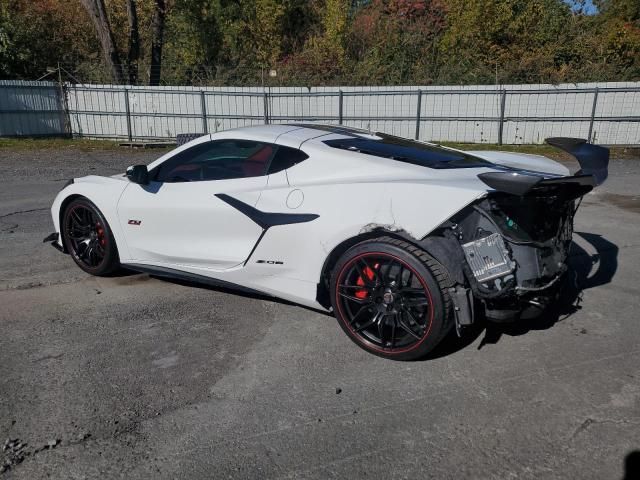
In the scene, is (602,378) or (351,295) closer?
(602,378)

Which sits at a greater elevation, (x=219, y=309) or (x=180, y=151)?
(x=180, y=151)

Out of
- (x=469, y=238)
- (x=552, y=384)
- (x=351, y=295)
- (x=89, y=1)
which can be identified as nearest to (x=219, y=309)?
(x=351, y=295)

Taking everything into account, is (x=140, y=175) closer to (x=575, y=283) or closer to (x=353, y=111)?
(x=575, y=283)

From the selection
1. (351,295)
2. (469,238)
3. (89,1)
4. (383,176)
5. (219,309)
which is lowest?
(219,309)

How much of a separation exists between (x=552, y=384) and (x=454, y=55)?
24.6 metres

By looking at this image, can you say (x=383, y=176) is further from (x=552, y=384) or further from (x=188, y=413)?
(x=188, y=413)

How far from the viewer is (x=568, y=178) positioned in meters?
3.21

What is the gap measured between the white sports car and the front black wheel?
0.09 ft

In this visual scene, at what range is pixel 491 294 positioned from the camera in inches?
127

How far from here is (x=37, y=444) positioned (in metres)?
2.63

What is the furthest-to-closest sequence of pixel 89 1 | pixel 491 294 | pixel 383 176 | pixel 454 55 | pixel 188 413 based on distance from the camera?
pixel 454 55
pixel 89 1
pixel 383 176
pixel 491 294
pixel 188 413

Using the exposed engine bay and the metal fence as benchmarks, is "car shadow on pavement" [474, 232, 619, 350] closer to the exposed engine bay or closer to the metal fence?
the exposed engine bay

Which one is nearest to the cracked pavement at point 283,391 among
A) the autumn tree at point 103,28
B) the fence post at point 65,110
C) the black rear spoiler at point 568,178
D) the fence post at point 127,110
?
the black rear spoiler at point 568,178

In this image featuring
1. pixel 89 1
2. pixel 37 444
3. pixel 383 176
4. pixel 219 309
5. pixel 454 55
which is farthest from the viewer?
pixel 454 55
